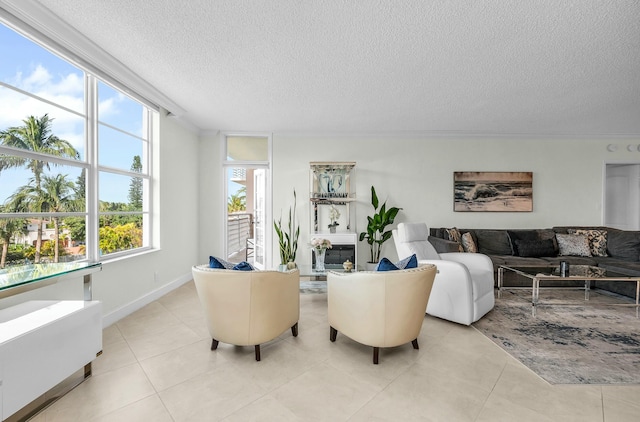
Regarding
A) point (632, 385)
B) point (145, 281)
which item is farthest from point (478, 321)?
point (145, 281)

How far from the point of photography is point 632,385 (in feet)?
5.82

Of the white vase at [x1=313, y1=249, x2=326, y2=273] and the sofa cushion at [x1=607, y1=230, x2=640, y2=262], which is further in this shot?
the sofa cushion at [x1=607, y1=230, x2=640, y2=262]

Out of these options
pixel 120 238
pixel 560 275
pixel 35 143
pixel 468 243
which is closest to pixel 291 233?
pixel 120 238

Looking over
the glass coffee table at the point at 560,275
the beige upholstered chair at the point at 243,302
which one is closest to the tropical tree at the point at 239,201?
the beige upholstered chair at the point at 243,302

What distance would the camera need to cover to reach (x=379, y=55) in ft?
7.94

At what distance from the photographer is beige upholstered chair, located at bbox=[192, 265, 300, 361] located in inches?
76.7

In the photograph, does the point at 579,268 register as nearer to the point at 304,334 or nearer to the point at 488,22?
the point at 488,22

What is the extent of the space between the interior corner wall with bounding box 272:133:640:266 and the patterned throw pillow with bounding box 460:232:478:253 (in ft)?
2.04

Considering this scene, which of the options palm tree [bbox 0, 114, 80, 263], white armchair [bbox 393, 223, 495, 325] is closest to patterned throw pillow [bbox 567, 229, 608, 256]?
white armchair [bbox 393, 223, 495, 325]

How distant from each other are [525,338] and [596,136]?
14.9 feet

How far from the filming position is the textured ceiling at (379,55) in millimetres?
1887

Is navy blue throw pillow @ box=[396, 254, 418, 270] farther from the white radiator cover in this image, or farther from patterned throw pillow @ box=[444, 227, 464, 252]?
patterned throw pillow @ box=[444, 227, 464, 252]

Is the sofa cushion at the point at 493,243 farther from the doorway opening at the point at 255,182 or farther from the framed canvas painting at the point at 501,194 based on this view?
the doorway opening at the point at 255,182

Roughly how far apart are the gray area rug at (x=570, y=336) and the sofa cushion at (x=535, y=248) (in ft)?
2.65
